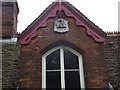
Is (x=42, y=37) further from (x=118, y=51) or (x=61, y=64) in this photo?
(x=118, y=51)

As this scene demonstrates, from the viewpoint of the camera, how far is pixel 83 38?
7.67m

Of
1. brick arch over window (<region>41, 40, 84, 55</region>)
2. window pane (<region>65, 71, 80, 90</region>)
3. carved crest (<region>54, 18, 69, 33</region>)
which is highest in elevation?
carved crest (<region>54, 18, 69, 33</region>)

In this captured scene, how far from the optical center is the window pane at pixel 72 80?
7145 mm

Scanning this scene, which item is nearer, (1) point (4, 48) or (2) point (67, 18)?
(2) point (67, 18)

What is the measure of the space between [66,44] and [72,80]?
40.5 inches

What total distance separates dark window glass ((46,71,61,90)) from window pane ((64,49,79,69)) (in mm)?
359

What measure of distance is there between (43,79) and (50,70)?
12.6 inches

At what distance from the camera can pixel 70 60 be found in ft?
24.4

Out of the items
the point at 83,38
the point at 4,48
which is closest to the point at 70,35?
the point at 83,38

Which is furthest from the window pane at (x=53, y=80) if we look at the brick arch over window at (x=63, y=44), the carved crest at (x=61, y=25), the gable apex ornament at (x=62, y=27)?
the carved crest at (x=61, y=25)

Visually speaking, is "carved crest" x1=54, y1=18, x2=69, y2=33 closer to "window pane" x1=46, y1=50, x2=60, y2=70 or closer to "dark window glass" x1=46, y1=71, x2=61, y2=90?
"window pane" x1=46, y1=50, x2=60, y2=70

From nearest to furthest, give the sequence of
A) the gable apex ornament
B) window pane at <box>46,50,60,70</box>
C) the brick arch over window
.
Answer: window pane at <box>46,50,60,70</box>
the brick arch over window
the gable apex ornament

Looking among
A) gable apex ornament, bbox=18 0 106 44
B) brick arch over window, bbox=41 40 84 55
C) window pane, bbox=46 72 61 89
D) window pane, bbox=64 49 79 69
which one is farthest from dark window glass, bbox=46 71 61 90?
gable apex ornament, bbox=18 0 106 44

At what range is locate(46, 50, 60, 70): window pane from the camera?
736cm
